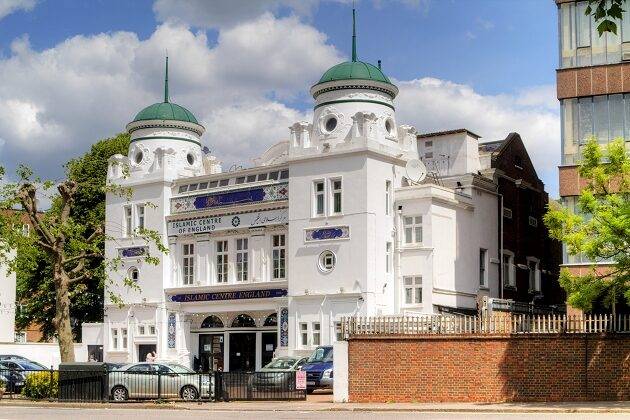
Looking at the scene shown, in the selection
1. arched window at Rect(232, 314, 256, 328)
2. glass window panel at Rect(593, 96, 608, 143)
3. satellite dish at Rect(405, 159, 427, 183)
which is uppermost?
glass window panel at Rect(593, 96, 608, 143)

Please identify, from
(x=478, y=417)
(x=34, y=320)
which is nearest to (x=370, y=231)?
(x=478, y=417)

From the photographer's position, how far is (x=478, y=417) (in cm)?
2578

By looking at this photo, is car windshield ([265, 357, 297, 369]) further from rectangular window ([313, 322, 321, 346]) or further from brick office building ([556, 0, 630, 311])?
brick office building ([556, 0, 630, 311])

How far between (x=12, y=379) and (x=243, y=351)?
18869 mm

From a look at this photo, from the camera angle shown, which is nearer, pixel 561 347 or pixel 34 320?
pixel 561 347

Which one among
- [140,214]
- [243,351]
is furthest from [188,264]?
[243,351]

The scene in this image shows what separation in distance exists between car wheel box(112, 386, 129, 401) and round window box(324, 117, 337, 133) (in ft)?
67.2

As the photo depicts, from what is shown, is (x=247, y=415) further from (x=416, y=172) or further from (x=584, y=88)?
(x=416, y=172)

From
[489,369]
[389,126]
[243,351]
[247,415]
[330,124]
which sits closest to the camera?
[247,415]

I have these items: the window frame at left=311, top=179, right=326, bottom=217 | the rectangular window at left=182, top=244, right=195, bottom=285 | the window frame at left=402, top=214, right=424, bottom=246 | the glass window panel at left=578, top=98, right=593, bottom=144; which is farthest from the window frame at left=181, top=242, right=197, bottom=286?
the glass window panel at left=578, top=98, right=593, bottom=144

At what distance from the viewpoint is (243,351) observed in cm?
5491

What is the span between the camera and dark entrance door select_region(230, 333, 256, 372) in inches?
2148

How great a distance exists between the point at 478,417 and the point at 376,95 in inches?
1114

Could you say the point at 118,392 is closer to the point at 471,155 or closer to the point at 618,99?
the point at 618,99
